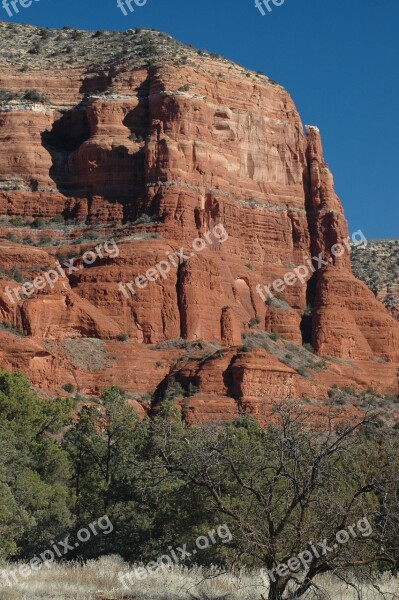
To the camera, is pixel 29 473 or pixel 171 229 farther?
pixel 171 229

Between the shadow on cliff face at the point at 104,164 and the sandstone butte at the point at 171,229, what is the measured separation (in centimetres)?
14

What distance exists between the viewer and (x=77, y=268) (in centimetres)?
8212

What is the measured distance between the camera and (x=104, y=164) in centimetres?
9394

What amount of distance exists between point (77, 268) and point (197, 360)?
12.7 metres

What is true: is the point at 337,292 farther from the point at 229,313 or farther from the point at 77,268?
the point at 77,268
